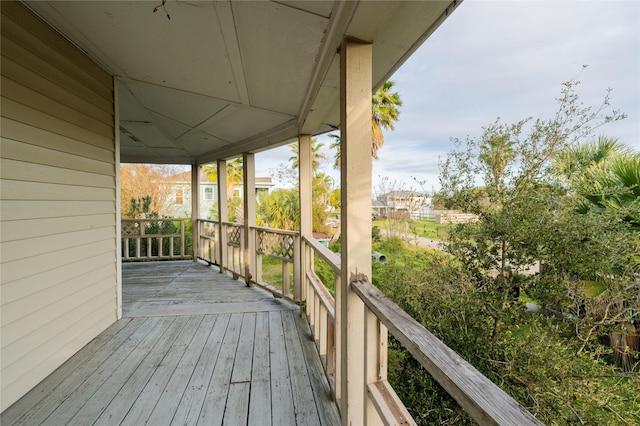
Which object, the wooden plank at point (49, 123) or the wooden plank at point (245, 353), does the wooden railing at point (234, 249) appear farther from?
the wooden plank at point (49, 123)

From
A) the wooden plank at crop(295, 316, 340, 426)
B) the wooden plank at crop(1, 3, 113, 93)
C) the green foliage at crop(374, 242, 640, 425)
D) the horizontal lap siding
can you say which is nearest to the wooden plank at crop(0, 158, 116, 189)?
the horizontal lap siding

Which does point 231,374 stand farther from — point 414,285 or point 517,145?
point 517,145

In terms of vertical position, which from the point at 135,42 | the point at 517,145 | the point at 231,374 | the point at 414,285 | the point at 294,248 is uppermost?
the point at 135,42

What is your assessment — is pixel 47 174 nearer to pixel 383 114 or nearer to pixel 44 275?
pixel 44 275

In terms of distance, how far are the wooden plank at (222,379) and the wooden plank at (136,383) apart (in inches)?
17.8

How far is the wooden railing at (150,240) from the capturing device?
20.3ft

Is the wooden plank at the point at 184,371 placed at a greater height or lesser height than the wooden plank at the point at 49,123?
lesser

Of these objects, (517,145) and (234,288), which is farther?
(234,288)

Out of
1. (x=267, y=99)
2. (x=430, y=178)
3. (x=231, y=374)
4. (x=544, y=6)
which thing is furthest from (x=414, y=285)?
(x=544, y=6)

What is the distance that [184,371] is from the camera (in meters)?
2.13

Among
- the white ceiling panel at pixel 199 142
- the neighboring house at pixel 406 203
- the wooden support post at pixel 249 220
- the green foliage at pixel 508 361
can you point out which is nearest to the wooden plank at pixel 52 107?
the white ceiling panel at pixel 199 142

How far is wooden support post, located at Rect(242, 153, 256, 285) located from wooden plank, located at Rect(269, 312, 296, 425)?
170 centimetres

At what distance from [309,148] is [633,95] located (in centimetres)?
326

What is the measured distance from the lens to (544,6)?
2.83 m
